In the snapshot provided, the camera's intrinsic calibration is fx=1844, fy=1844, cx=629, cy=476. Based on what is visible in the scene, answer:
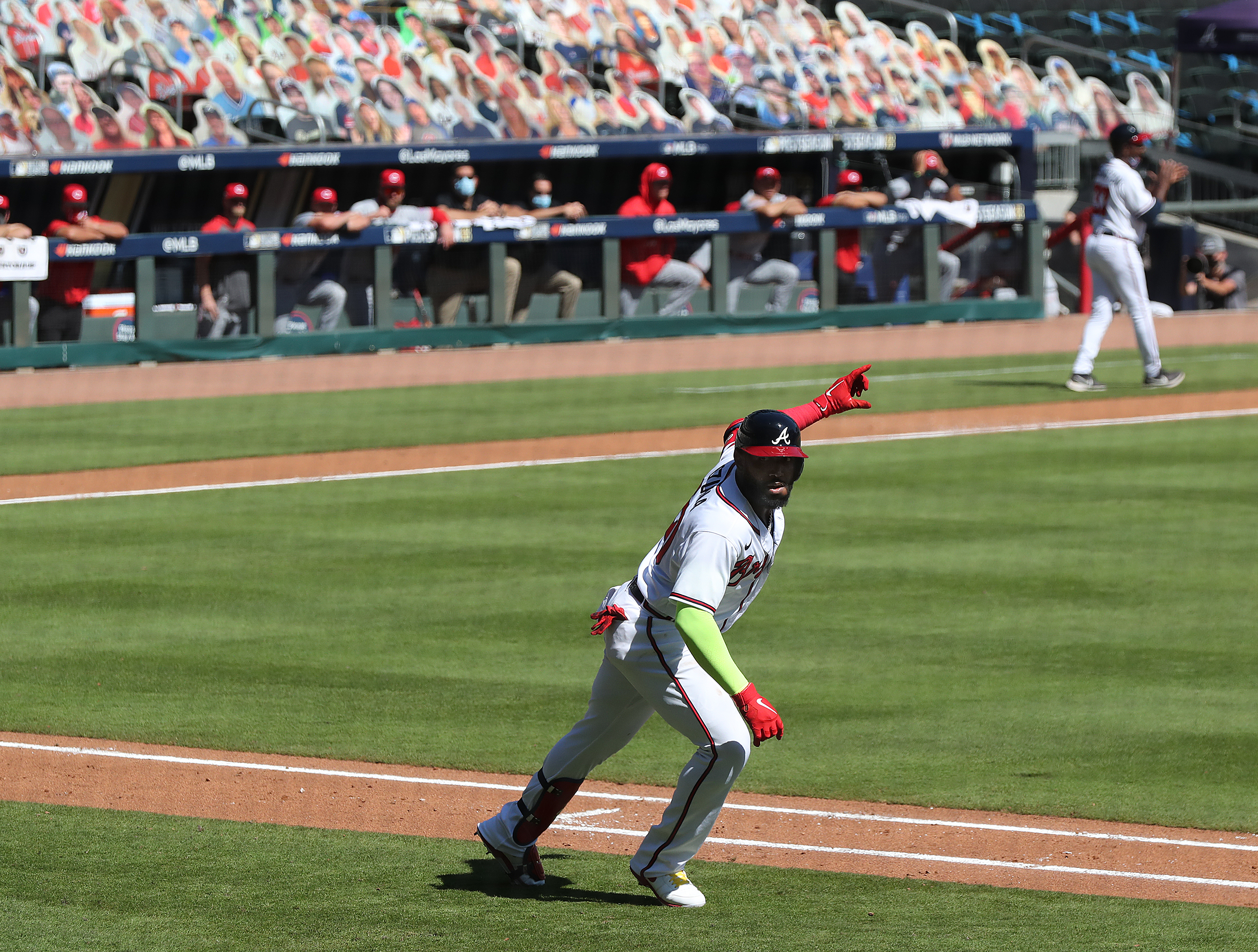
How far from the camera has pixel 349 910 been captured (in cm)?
488

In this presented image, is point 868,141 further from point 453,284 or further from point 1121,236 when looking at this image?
point 1121,236

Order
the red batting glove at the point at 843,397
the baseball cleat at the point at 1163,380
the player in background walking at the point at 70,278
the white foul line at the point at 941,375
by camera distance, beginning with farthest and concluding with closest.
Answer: the player in background walking at the point at 70,278, the white foul line at the point at 941,375, the baseball cleat at the point at 1163,380, the red batting glove at the point at 843,397

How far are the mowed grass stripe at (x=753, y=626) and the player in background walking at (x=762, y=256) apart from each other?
34.3 feet

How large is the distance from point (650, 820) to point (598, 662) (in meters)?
2.29

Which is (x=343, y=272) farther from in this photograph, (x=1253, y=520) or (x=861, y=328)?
(x=1253, y=520)

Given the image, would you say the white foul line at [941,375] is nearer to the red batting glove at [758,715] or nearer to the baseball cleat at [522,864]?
the baseball cleat at [522,864]

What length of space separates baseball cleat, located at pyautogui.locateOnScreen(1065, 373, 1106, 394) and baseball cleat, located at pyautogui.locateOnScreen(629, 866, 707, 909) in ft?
43.5

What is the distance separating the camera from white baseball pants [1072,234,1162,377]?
1681 centimetres

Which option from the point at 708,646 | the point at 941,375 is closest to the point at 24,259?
the point at 941,375

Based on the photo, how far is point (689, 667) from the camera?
493cm

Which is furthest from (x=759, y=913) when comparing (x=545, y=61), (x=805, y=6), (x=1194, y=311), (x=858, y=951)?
(x=805, y=6)

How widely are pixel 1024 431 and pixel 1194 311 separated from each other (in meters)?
12.9

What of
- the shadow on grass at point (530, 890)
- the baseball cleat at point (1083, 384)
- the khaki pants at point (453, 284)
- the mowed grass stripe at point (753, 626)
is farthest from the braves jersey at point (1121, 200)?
the shadow on grass at point (530, 890)

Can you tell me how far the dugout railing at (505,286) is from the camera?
20594 mm
